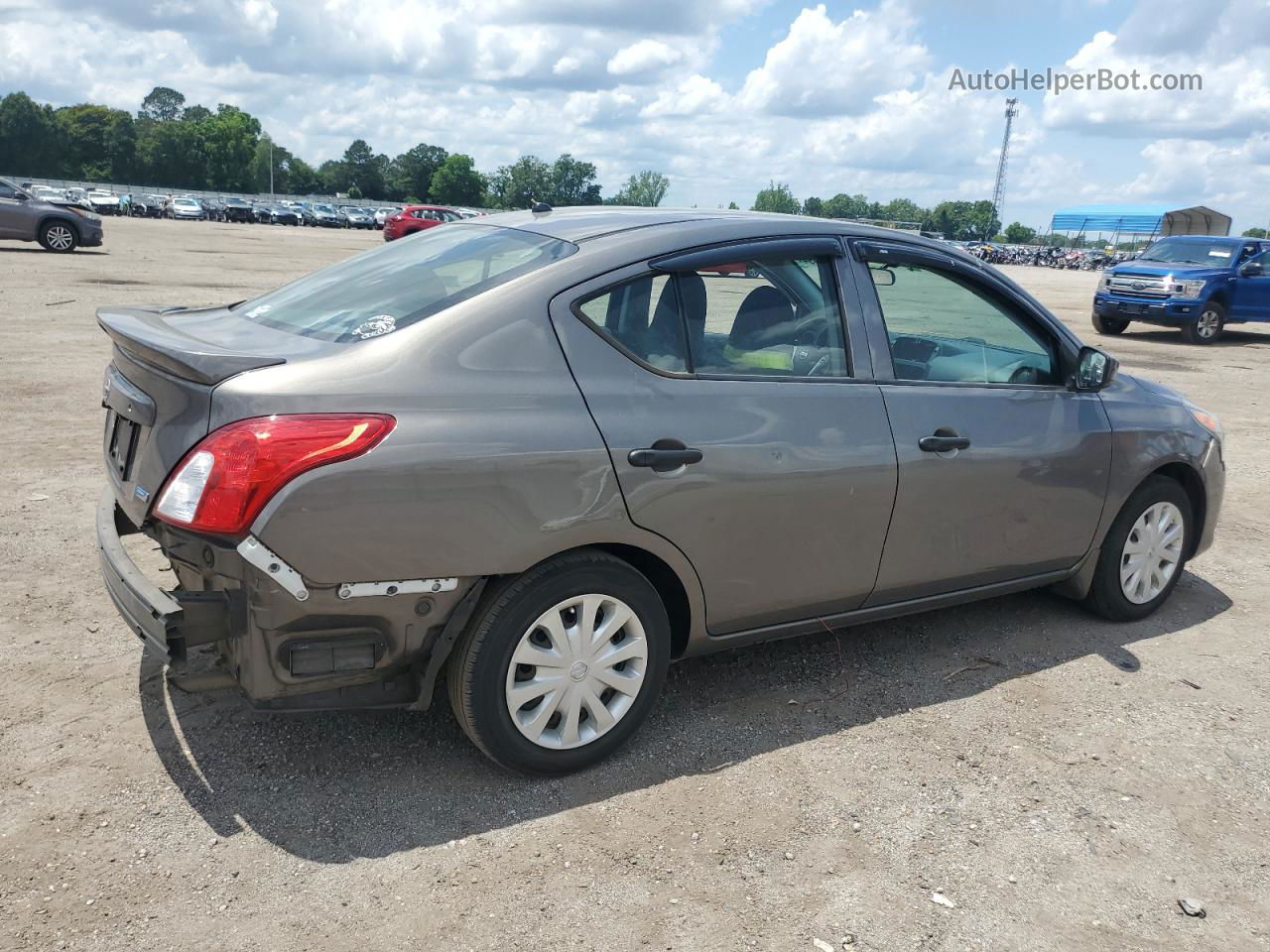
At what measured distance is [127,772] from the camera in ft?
10.6

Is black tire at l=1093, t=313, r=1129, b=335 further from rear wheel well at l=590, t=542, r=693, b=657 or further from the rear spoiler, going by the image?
the rear spoiler

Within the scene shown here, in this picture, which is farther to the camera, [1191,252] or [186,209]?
[186,209]

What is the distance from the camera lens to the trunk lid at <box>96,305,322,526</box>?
2.90m

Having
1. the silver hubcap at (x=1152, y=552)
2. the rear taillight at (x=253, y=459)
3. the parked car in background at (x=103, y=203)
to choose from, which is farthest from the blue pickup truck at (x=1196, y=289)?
the parked car in background at (x=103, y=203)

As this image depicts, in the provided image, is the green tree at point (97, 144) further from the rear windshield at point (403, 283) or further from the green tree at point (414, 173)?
the rear windshield at point (403, 283)

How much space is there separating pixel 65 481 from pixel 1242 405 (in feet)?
38.2

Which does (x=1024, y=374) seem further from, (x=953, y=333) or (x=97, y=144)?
(x=97, y=144)

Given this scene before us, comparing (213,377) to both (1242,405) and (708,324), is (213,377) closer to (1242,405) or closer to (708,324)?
(708,324)

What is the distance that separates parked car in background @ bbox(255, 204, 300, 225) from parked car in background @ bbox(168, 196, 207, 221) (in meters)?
4.39

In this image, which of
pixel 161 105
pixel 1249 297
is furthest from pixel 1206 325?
pixel 161 105

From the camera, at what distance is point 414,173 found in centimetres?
15300

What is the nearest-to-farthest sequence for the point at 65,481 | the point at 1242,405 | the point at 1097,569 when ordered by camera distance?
1. the point at 1097,569
2. the point at 65,481
3. the point at 1242,405

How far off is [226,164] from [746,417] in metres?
149

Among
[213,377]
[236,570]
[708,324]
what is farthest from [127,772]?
[708,324]
